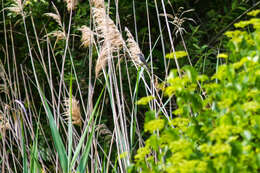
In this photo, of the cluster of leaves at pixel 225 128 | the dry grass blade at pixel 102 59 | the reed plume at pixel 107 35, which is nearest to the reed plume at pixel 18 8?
the reed plume at pixel 107 35

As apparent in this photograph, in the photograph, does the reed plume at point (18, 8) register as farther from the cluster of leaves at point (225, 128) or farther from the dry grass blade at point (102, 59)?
the cluster of leaves at point (225, 128)

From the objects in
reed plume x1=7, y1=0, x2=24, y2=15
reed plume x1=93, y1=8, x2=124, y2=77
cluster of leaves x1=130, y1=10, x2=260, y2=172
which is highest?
reed plume x1=7, y1=0, x2=24, y2=15

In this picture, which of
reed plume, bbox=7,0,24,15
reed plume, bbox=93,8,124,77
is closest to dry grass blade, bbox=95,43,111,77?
reed plume, bbox=93,8,124,77

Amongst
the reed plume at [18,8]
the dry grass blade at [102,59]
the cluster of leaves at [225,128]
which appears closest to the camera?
the cluster of leaves at [225,128]

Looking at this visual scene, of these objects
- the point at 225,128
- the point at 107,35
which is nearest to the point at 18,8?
the point at 107,35

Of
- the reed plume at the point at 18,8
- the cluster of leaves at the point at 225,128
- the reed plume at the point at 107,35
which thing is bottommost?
the cluster of leaves at the point at 225,128

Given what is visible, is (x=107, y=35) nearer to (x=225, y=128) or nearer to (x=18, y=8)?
(x=18, y=8)

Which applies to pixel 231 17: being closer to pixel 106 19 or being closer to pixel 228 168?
pixel 106 19

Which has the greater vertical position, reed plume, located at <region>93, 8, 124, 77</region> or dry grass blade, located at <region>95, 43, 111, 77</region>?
reed plume, located at <region>93, 8, 124, 77</region>

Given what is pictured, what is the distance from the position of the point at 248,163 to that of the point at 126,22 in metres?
2.97

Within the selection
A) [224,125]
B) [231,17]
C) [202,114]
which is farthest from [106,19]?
[231,17]

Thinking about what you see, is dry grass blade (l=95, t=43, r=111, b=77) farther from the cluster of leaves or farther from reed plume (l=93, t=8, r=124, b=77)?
the cluster of leaves

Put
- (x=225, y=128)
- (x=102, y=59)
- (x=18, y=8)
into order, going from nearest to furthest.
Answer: (x=225, y=128)
(x=102, y=59)
(x=18, y=8)

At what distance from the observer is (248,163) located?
111 centimetres
